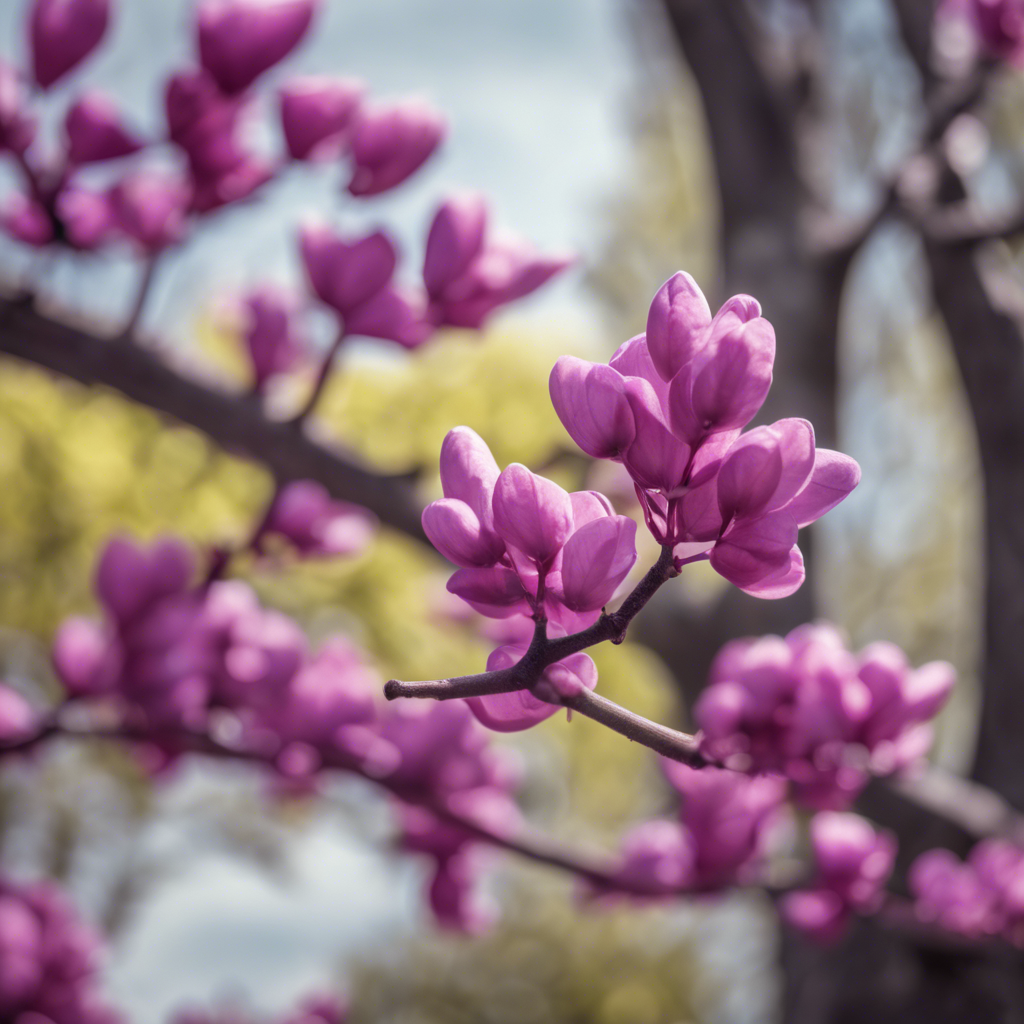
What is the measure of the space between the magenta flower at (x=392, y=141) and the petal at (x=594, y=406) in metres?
0.51

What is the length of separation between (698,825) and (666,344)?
1.87 ft

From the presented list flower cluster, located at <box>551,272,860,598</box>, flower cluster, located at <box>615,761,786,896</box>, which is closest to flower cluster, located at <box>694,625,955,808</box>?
flower cluster, located at <box>615,761,786,896</box>

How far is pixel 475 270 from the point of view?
2.61ft

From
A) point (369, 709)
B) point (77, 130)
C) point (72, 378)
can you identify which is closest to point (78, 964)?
point (369, 709)

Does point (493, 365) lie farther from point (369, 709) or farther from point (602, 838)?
point (369, 709)

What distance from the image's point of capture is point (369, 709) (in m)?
0.88

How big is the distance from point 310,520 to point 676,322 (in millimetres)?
580

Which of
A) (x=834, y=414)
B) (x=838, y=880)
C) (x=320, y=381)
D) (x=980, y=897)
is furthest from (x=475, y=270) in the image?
(x=834, y=414)

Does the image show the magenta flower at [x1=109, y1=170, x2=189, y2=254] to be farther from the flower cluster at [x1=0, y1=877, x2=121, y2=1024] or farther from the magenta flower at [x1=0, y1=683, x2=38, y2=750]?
the flower cluster at [x1=0, y1=877, x2=121, y2=1024]

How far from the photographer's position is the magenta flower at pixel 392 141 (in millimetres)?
802

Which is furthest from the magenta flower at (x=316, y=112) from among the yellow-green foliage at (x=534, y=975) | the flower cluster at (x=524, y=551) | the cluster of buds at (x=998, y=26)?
the yellow-green foliage at (x=534, y=975)

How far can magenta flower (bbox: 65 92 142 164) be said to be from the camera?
0.76m

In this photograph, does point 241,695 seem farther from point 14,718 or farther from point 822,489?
point 822,489

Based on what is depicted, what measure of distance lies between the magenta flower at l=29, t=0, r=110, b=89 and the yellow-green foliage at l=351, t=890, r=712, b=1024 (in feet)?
12.0
